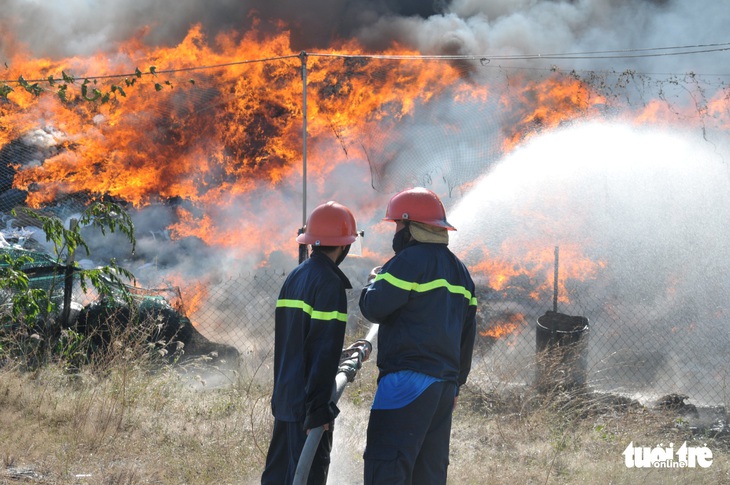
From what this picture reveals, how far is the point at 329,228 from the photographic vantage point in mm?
3271

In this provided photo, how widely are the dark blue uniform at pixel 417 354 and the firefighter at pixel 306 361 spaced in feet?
0.67

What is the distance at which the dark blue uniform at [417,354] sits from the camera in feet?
9.77

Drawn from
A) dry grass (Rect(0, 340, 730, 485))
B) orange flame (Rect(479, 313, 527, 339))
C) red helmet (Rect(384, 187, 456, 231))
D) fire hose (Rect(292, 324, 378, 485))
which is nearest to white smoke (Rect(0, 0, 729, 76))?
orange flame (Rect(479, 313, 527, 339))

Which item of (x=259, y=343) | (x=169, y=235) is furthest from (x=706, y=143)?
(x=169, y=235)

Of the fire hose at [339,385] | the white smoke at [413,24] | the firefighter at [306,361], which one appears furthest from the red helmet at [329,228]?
the white smoke at [413,24]

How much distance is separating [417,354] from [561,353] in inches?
116

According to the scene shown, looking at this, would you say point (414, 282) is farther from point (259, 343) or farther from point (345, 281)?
point (259, 343)

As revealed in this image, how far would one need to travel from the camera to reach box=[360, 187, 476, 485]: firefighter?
298cm

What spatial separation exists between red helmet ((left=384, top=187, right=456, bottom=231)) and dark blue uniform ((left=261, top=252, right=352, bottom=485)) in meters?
0.49

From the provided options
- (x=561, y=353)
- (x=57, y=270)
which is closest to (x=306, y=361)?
(x=561, y=353)

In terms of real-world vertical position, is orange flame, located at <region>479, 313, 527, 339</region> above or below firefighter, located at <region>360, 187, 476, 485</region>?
above

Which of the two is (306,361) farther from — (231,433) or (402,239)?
(231,433)

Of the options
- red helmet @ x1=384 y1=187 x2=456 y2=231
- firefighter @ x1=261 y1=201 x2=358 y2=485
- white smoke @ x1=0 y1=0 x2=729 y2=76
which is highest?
white smoke @ x1=0 y1=0 x2=729 y2=76

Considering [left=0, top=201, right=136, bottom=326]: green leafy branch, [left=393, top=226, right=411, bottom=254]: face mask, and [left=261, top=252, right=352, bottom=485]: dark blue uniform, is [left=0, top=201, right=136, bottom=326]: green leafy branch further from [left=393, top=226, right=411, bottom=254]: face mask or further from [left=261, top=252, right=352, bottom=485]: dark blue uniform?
[left=393, top=226, right=411, bottom=254]: face mask
